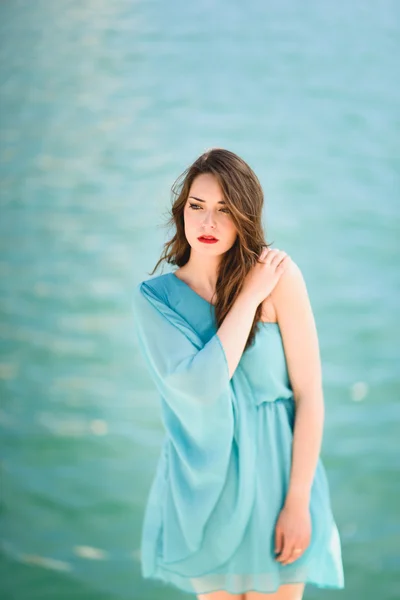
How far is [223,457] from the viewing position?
1.61 meters

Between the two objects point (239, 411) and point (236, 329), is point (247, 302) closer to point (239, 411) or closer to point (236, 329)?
point (236, 329)

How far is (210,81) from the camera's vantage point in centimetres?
328

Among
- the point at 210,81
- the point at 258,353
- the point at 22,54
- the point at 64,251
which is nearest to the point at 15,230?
the point at 64,251

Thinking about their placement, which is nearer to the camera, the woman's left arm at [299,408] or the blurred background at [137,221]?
the woman's left arm at [299,408]

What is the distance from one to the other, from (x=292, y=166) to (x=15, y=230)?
3.85ft

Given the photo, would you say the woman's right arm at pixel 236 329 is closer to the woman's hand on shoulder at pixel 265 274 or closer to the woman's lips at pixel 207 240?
the woman's hand on shoulder at pixel 265 274

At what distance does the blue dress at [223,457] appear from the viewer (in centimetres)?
161

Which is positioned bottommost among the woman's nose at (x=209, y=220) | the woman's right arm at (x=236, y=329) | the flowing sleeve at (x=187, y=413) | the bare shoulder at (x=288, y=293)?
the flowing sleeve at (x=187, y=413)

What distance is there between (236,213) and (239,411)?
1.35ft

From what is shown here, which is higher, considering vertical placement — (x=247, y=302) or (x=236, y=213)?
(x=236, y=213)

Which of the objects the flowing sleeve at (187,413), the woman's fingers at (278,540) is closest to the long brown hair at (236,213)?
the flowing sleeve at (187,413)

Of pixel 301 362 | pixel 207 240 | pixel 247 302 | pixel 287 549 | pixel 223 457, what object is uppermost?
pixel 207 240

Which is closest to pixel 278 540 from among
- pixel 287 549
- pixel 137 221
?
pixel 287 549

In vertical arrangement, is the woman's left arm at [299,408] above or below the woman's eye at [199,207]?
below
